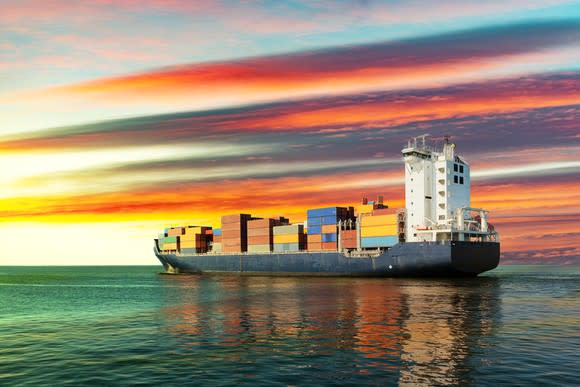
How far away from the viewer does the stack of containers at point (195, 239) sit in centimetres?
12581

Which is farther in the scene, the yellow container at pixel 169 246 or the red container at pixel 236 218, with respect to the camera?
the yellow container at pixel 169 246

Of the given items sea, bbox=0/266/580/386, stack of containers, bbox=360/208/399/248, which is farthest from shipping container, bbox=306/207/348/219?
sea, bbox=0/266/580/386

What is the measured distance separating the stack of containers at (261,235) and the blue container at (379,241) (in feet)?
80.9

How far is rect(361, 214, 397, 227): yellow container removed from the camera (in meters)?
83.6

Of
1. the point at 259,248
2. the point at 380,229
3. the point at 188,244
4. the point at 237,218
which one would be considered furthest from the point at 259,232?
the point at 380,229

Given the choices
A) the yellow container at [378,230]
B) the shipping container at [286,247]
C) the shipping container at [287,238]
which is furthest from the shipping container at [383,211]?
the shipping container at [286,247]

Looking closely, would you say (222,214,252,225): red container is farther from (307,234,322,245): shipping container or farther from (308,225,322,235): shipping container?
(307,234,322,245): shipping container

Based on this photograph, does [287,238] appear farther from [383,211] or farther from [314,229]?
[383,211]

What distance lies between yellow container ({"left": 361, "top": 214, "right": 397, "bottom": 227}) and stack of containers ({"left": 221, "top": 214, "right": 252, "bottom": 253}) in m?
34.0

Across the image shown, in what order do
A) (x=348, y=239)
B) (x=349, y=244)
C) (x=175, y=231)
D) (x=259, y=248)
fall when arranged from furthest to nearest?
1. (x=175, y=231)
2. (x=259, y=248)
3. (x=348, y=239)
4. (x=349, y=244)

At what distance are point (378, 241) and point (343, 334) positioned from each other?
56.3 meters

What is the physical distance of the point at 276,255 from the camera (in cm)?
9812

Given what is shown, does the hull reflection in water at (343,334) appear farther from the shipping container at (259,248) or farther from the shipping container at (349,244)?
the shipping container at (259,248)

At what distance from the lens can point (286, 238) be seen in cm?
9944
